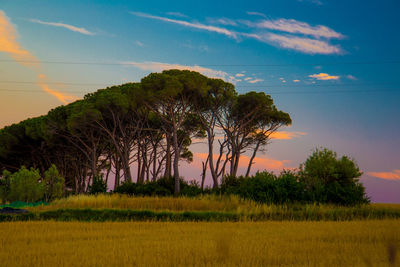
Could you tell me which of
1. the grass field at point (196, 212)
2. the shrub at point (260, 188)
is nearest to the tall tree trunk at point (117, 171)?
the grass field at point (196, 212)

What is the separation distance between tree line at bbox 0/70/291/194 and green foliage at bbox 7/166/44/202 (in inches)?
208

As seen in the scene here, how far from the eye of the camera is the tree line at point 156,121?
3591 centimetres

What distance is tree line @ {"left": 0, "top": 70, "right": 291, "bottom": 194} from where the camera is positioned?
3591 centimetres

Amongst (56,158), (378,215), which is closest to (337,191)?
(378,215)

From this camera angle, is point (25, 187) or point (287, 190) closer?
point (287, 190)

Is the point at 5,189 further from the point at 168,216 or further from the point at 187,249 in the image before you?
the point at 187,249

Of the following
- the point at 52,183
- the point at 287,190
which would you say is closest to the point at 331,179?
the point at 287,190

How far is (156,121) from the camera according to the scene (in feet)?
143

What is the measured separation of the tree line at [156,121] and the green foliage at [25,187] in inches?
208

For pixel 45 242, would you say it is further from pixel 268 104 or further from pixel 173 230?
pixel 268 104

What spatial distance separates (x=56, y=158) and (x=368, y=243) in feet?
161

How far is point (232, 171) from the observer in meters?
39.7

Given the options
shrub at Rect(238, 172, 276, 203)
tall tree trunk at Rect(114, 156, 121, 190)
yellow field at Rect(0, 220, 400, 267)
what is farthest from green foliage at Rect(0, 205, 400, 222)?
tall tree trunk at Rect(114, 156, 121, 190)

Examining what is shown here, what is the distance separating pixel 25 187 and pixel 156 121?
15665mm
